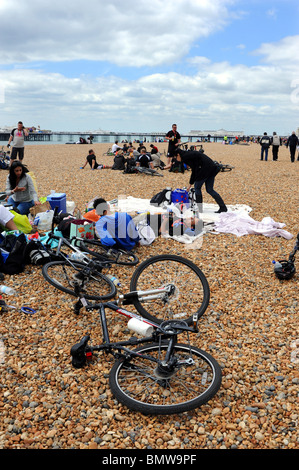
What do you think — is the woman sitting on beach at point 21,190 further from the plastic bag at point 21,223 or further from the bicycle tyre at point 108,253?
the bicycle tyre at point 108,253

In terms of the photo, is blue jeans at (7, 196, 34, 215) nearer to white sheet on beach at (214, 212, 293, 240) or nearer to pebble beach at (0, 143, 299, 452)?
pebble beach at (0, 143, 299, 452)

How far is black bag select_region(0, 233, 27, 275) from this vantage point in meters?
5.00

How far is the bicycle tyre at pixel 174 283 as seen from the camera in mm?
3725

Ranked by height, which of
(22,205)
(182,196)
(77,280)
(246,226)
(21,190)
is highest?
(21,190)

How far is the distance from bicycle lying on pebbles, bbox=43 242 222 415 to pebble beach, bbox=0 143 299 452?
14 centimetres

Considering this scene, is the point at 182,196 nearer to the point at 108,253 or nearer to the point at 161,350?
the point at 108,253

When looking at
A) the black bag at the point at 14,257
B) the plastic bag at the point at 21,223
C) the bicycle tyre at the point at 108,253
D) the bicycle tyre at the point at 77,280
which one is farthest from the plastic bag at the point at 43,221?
the bicycle tyre at the point at 77,280

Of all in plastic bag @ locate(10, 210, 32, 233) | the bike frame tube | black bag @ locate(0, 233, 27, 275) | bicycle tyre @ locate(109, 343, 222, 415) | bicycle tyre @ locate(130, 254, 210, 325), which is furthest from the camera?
plastic bag @ locate(10, 210, 32, 233)

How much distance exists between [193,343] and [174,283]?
0.68 m

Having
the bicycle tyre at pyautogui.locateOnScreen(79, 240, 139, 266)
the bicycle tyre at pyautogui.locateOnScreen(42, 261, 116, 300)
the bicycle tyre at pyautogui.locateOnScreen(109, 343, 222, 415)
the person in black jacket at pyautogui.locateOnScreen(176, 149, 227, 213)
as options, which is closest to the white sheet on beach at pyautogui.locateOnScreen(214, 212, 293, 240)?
the person in black jacket at pyautogui.locateOnScreen(176, 149, 227, 213)

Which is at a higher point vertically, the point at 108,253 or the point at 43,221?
the point at 43,221

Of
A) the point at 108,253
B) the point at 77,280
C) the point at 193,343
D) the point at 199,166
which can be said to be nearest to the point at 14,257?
the point at 77,280

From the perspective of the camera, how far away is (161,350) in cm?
296

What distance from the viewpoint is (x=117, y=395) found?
8.83 ft
